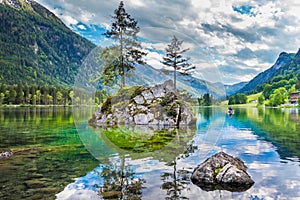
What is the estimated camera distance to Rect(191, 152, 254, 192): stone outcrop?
12781mm

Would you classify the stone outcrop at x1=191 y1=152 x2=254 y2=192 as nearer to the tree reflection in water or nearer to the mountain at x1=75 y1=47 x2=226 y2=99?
the tree reflection in water

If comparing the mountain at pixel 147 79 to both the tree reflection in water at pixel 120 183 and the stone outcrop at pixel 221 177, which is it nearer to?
the stone outcrop at pixel 221 177

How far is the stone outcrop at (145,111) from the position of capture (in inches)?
1572

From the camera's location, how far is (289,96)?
7825 inches

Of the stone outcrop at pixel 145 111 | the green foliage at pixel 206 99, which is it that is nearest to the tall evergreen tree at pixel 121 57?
the green foliage at pixel 206 99

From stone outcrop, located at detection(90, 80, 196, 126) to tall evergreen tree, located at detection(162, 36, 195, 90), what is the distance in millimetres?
13026

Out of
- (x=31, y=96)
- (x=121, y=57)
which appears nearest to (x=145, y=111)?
(x=121, y=57)

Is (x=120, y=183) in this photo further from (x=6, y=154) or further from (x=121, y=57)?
(x=121, y=57)

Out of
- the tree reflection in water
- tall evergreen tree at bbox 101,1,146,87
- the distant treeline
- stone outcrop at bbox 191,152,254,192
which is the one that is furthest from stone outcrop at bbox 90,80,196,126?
the distant treeline

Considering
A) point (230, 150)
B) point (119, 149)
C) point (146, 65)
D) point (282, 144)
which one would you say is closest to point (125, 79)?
point (146, 65)

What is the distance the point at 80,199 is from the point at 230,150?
46.3 feet

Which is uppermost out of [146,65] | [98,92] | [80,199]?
[146,65]

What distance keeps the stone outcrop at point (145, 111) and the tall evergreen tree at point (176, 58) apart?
1303cm

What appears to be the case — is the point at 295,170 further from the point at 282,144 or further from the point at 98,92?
the point at 98,92
